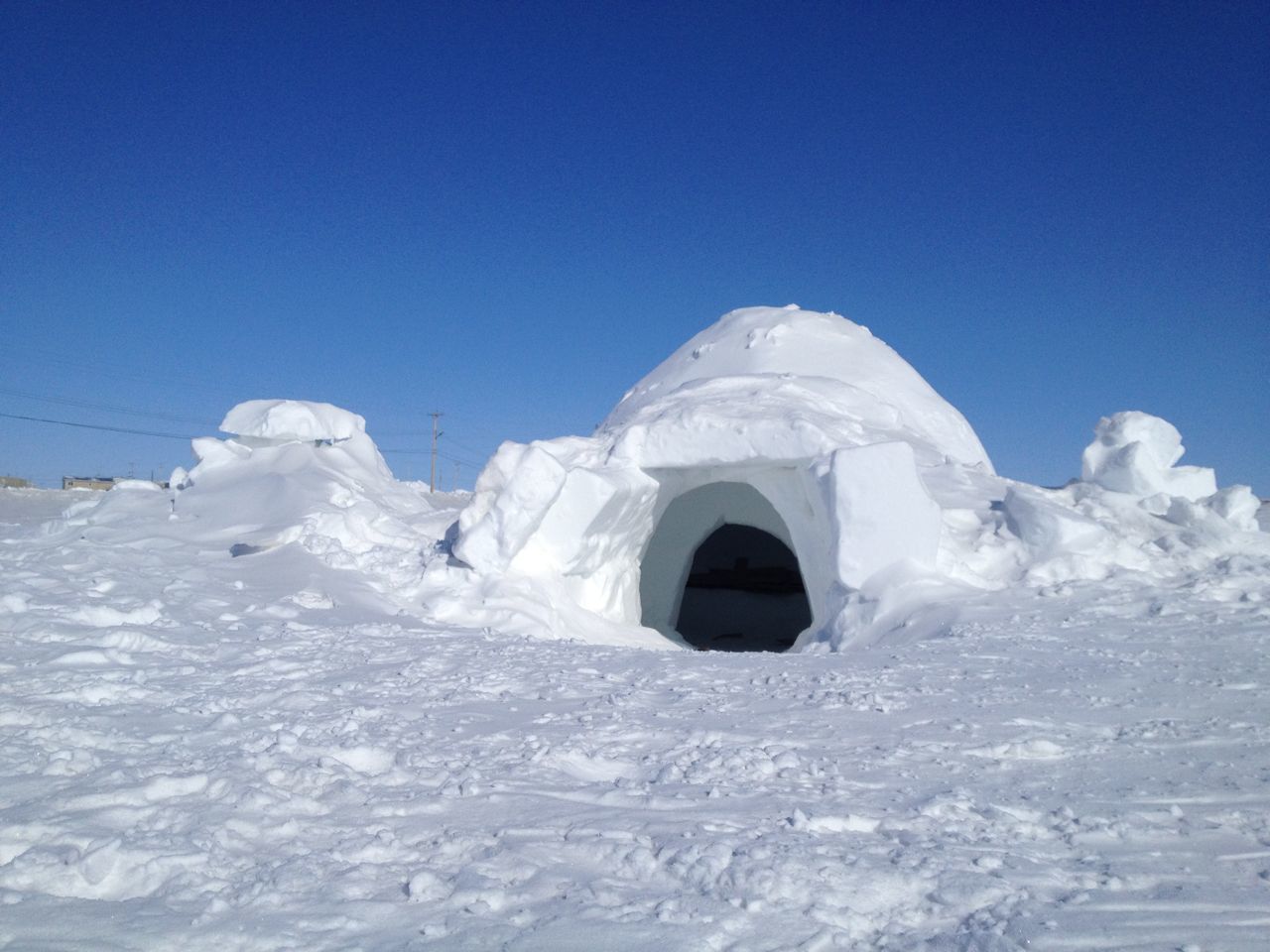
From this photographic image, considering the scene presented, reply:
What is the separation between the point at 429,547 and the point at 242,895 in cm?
659

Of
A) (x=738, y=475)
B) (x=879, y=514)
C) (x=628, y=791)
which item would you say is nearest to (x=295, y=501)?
(x=738, y=475)

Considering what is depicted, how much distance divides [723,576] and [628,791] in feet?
43.1

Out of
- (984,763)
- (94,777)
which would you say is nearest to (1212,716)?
(984,763)

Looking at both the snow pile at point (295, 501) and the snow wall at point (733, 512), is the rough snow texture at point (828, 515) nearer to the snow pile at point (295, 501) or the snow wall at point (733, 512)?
the snow wall at point (733, 512)

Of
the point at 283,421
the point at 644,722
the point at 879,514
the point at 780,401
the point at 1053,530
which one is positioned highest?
the point at 283,421

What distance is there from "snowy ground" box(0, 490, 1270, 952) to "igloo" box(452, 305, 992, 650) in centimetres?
209

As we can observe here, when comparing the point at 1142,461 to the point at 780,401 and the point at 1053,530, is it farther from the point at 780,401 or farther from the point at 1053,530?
the point at 780,401

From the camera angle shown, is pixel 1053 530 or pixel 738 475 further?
pixel 738 475

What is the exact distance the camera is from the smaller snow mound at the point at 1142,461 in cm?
911

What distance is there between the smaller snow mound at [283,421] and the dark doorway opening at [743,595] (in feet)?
20.0

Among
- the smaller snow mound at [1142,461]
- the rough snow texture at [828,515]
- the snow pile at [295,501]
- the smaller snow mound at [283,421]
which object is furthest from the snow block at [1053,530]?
the smaller snow mound at [283,421]

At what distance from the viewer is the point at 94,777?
3320 millimetres

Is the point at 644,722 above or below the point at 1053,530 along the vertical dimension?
below

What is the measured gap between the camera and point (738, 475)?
10.1m
